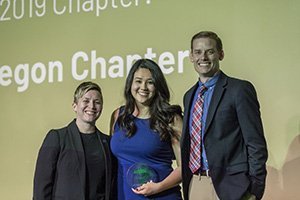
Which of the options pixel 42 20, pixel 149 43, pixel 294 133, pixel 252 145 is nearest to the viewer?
pixel 252 145

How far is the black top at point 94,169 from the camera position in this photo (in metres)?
2.54

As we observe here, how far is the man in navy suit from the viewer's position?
86.6 inches

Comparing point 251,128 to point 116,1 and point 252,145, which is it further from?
point 116,1

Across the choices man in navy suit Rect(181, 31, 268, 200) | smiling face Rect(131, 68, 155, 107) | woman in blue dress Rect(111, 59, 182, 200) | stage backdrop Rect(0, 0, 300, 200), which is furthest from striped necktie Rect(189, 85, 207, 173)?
stage backdrop Rect(0, 0, 300, 200)

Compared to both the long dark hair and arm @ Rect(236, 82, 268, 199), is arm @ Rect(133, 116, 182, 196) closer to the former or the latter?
the long dark hair

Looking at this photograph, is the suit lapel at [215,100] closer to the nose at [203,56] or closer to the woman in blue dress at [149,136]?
the nose at [203,56]

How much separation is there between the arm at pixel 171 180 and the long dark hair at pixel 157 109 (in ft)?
0.08

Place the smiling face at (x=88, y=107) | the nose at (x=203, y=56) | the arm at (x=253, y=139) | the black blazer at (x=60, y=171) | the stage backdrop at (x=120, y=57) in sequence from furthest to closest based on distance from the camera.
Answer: the stage backdrop at (x=120, y=57) < the smiling face at (x=88, y=107) < the black blazer at (x=60, y=171) < the nose at (x=203, y=56) < the arm at (x=253, y=139)

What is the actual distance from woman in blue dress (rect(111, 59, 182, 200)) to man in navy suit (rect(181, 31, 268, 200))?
8.9 inches

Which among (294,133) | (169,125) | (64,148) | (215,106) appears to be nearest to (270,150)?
(294,133)

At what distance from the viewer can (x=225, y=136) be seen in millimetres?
2254

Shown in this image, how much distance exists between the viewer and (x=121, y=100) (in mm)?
3559

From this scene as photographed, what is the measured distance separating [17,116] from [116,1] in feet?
3.40

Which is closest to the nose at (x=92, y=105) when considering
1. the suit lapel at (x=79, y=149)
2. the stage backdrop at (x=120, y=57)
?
the suit lapel at (x=79, y=149)
